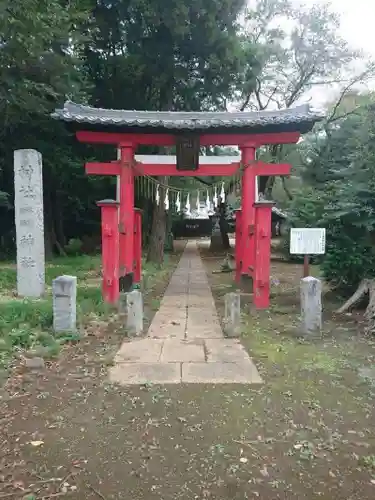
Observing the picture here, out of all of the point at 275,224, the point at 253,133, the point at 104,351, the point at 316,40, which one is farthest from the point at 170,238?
the point at 104,351

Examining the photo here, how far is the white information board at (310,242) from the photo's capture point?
708 centimetres

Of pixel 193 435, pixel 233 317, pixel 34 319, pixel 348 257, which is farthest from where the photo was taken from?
pixel 348 257

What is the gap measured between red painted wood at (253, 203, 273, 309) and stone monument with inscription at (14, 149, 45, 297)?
3934 millimetres

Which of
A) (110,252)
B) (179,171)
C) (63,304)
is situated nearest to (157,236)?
(179,171)

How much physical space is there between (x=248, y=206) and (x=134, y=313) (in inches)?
168

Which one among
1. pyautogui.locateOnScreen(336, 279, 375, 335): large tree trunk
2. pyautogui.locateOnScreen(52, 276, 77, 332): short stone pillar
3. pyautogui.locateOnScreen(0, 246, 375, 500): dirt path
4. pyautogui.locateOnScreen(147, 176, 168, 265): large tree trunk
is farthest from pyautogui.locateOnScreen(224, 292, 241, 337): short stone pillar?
pyautogui.locateOnScreen(147, 176, 168, 265): large tree trunk

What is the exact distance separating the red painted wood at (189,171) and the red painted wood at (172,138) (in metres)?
0.51

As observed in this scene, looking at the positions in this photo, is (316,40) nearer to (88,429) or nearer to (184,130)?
(184,130)

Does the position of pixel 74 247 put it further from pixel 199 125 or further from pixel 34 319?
pixel 34 319

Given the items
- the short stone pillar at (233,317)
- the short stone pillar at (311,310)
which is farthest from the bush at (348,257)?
the short stone pillar at (233,317)

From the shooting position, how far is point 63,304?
18.2ft

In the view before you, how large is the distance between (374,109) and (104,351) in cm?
620

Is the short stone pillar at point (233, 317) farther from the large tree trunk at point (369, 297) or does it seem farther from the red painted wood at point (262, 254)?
the large tree trunk at point (369, 297)

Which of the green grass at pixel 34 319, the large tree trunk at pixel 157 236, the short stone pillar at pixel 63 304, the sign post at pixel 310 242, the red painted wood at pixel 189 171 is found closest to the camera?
the green grass at pixel 34 319
